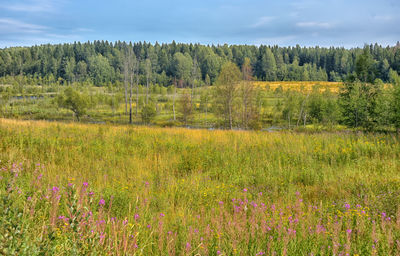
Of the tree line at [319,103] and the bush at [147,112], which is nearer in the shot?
the tree line at [319,103]

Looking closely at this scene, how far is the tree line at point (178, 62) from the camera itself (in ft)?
508

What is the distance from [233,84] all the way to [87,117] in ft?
178

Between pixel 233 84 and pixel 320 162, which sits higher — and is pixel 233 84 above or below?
above

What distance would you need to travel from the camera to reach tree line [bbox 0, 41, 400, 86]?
15475cm

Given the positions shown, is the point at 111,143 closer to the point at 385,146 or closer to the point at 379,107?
the point at 385,146

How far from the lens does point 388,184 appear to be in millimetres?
5414

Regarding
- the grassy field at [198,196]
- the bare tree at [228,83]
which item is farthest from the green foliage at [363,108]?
the grassy field at [198,196]

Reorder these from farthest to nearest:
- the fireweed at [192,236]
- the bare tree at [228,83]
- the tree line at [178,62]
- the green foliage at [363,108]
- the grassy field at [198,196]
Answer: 1. the tree line at [178,62]
2. the bare tree at [228,83]
3. the green foliage at [363,108]
4. the grassy field at [198,196]
5. the fireweed at [192,236]

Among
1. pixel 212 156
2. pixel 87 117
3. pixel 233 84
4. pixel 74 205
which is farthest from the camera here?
pixel 87 117

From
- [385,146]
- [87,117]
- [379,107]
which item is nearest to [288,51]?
[87,117]

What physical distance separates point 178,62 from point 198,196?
157572 millimetres

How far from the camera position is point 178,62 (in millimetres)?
157250

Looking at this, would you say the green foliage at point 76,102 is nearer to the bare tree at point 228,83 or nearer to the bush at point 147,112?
the bush at point 147,112

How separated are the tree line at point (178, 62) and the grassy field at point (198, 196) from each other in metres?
139
